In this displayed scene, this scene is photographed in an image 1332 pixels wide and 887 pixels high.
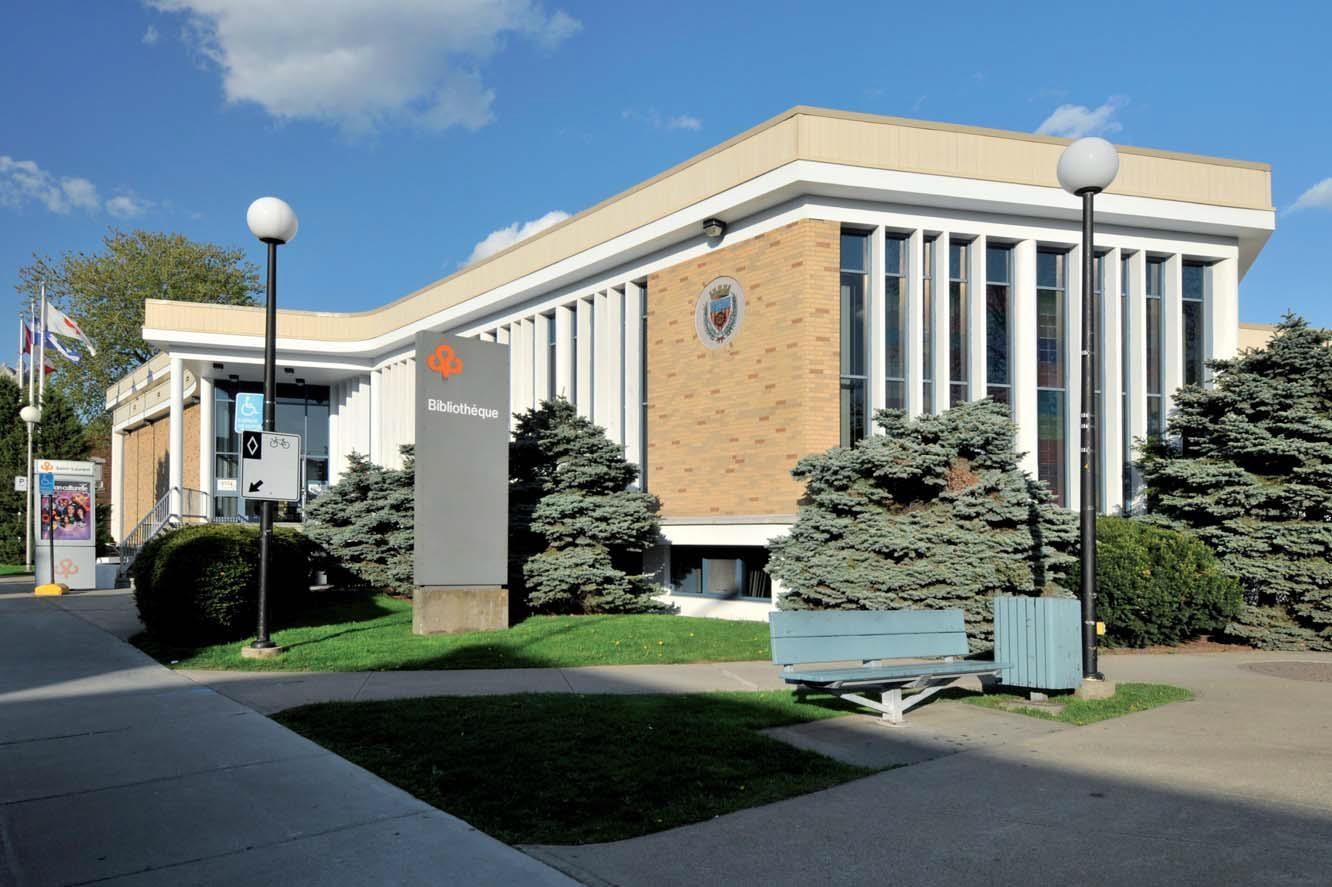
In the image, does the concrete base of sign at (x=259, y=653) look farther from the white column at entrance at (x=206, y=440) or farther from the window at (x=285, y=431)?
the window at (x=285, y=431)

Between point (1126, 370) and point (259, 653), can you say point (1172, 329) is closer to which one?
point (1126, 370)

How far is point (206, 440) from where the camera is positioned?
123 feet

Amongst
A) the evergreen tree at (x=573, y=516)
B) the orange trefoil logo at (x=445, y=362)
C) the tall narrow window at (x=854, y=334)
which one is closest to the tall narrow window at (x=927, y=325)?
the tall narrow window at (x=854, y=334)

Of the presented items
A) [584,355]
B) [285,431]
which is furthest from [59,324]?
[584,355]

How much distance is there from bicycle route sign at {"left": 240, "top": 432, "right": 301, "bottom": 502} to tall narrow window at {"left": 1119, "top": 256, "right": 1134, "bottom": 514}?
15.4 meters

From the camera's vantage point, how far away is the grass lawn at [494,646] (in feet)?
38.7

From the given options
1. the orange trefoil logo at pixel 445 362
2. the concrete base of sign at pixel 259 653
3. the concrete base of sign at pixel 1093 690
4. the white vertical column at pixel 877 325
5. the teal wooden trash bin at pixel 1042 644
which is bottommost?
the concrete base of sign at pixel 259 653

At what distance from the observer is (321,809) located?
234 inches

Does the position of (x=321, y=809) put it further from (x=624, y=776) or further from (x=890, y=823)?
(x=890, y=823)

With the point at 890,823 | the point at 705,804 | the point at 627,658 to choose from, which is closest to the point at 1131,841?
the point at 890,823

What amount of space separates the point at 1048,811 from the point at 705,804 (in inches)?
76.7

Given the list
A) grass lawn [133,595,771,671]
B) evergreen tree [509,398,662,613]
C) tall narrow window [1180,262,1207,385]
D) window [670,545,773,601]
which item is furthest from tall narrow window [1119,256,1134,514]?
evergreen tree [509,398,662,613]

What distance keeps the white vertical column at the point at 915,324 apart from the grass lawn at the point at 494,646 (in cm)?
500

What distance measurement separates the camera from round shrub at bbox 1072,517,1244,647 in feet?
47.0
